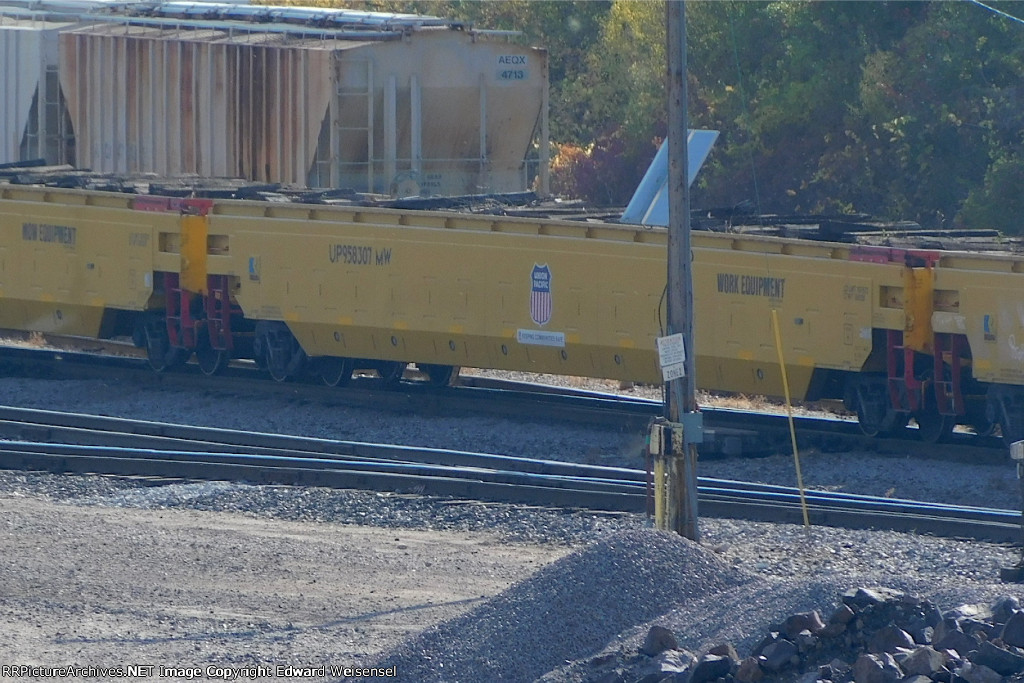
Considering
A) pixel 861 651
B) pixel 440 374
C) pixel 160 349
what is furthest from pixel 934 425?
pixel 160 349

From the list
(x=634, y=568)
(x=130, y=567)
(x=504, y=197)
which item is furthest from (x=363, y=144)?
(x=634, y=568)

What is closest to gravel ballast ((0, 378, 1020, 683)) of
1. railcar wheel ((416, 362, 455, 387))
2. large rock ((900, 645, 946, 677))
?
large rock ((900, 645, 946, 677))

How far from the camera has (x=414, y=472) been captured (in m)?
12.8

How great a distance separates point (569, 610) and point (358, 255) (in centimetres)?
1016

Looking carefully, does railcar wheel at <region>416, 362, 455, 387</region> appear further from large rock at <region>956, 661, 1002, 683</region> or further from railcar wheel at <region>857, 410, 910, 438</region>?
large rock at <region>956, 661, 1002, 683</region>

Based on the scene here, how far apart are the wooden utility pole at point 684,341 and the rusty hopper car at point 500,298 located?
16.5 feet

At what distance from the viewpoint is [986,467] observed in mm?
13820

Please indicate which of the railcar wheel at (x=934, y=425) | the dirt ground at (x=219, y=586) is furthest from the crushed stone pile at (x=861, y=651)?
the railcar wheel at (x=934, y=425)

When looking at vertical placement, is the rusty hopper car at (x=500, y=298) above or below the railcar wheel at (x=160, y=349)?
above

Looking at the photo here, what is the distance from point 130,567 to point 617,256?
24.4 feet

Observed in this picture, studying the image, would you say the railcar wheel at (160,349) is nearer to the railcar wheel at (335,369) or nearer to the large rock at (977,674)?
the railcar wheel at (335,369)

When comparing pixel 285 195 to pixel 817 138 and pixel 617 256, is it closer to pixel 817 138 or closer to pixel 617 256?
pixel 617 256

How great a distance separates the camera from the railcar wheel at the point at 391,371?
1867 centimetres

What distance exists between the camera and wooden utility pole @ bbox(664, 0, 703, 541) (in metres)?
10.0
